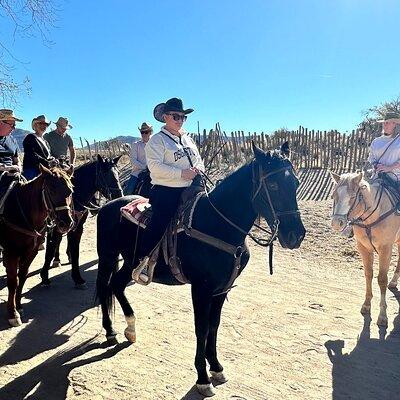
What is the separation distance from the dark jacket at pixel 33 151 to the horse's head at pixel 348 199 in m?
4.56

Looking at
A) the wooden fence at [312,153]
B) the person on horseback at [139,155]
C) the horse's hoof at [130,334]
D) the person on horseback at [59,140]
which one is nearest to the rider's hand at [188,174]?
the horse's hoof at [130,334]

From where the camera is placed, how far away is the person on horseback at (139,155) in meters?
8.27

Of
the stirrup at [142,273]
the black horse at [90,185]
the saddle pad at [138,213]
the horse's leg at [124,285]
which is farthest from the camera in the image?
the black horse at [90,185]

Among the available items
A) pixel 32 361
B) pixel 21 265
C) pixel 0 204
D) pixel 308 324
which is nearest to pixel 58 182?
pixel 0 204

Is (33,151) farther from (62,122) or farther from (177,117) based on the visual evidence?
(177,117)

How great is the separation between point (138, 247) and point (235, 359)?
1.65 metres

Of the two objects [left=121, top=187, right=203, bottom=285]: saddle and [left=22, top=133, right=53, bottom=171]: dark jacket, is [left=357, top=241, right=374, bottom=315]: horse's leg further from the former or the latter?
[left=22, top=133, right=53, bottom=171]: dark jacket

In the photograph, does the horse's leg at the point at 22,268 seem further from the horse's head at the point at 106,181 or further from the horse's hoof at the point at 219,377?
the horse's hoof at the point at 219,377

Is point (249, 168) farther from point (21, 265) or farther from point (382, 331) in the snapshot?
point (21, 265)

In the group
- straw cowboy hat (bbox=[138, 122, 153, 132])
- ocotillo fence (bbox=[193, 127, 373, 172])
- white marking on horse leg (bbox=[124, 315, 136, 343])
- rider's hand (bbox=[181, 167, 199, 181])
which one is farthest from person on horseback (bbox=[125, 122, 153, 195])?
ocotillo fence (bbox=[193, 127, 373, 172])

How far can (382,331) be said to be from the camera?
16.3 ft

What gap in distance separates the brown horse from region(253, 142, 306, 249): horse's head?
2.62m

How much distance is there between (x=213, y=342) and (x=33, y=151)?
452cm

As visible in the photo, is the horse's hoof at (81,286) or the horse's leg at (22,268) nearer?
the horse's leg at (22,268)
